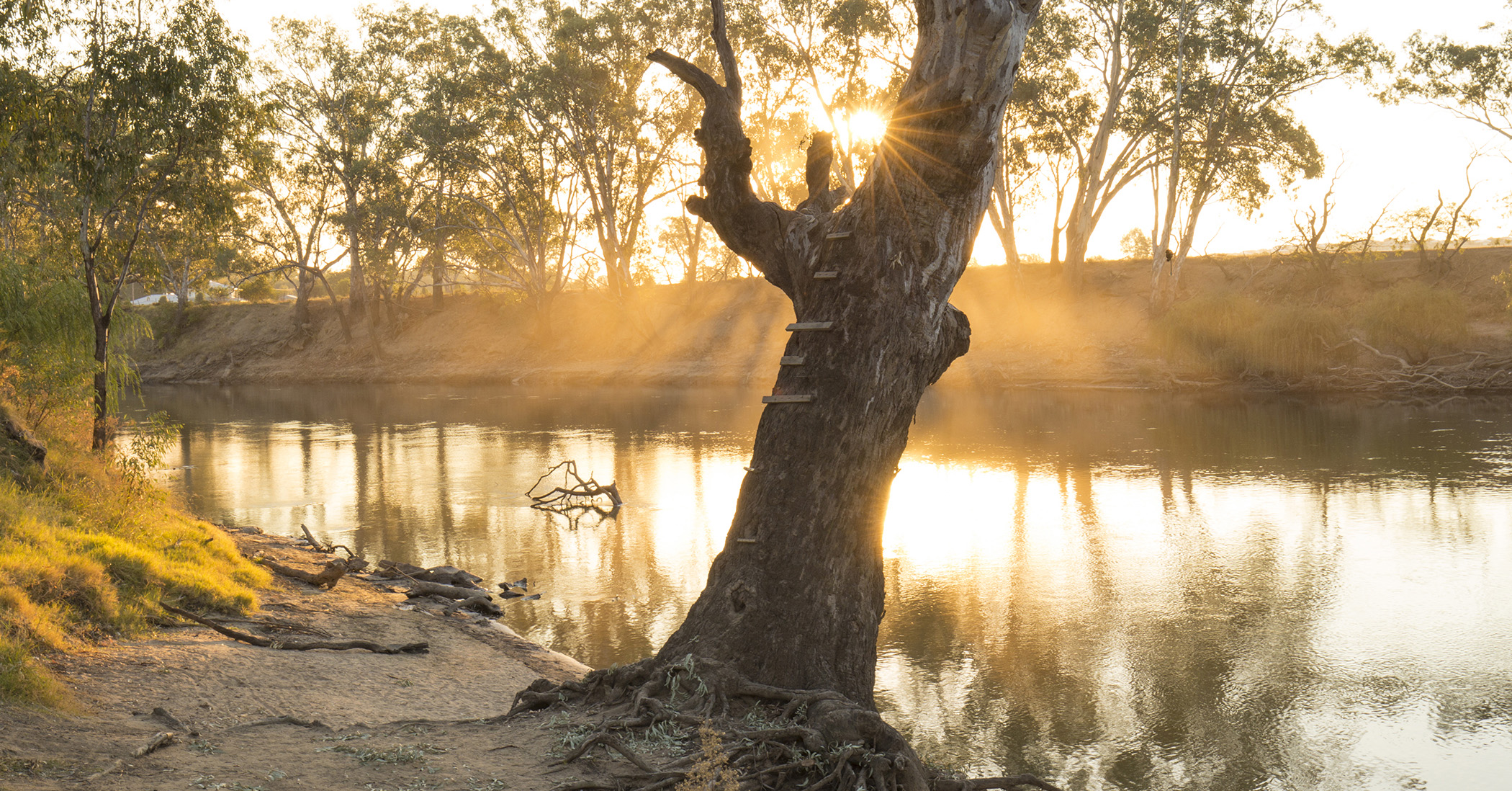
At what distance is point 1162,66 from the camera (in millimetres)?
34688

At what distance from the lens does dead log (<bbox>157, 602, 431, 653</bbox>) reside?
784 cm

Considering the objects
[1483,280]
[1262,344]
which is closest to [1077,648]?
[1262,344]

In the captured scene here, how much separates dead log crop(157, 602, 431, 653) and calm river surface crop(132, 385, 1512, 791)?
1.38 meters

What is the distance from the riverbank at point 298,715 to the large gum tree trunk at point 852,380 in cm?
128

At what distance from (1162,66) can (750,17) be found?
13587mm

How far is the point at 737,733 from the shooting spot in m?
5.04

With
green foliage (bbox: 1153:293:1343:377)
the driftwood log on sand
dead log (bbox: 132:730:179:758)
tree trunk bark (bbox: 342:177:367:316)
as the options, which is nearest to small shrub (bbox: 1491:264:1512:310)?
green foliage (bbox: 1153:293:1343:377)

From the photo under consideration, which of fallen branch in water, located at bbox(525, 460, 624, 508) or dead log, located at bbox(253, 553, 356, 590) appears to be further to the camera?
fallen branch in water, located at bbox(525, 460, 624, 508)

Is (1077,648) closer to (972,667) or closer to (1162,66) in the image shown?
(972,667)

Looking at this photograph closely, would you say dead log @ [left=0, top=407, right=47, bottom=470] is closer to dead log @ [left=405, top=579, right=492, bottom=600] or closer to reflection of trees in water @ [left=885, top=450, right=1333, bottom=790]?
dead log @ [left=405, top=579, right=492, bottom=600]

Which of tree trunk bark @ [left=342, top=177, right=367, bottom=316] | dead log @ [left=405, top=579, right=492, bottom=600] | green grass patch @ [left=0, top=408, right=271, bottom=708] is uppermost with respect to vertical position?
tree trunk bark @ [left=342, top=177, right=367, bottom=316]

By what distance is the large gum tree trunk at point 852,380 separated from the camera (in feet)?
18.5

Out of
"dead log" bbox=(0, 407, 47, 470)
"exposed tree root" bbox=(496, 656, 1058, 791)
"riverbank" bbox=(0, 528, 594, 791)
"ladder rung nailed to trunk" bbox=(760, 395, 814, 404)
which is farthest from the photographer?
"dead log" bbox=(0, 407, 47, 470)

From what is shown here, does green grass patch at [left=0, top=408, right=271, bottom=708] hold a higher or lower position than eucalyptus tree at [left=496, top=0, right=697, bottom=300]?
lower
